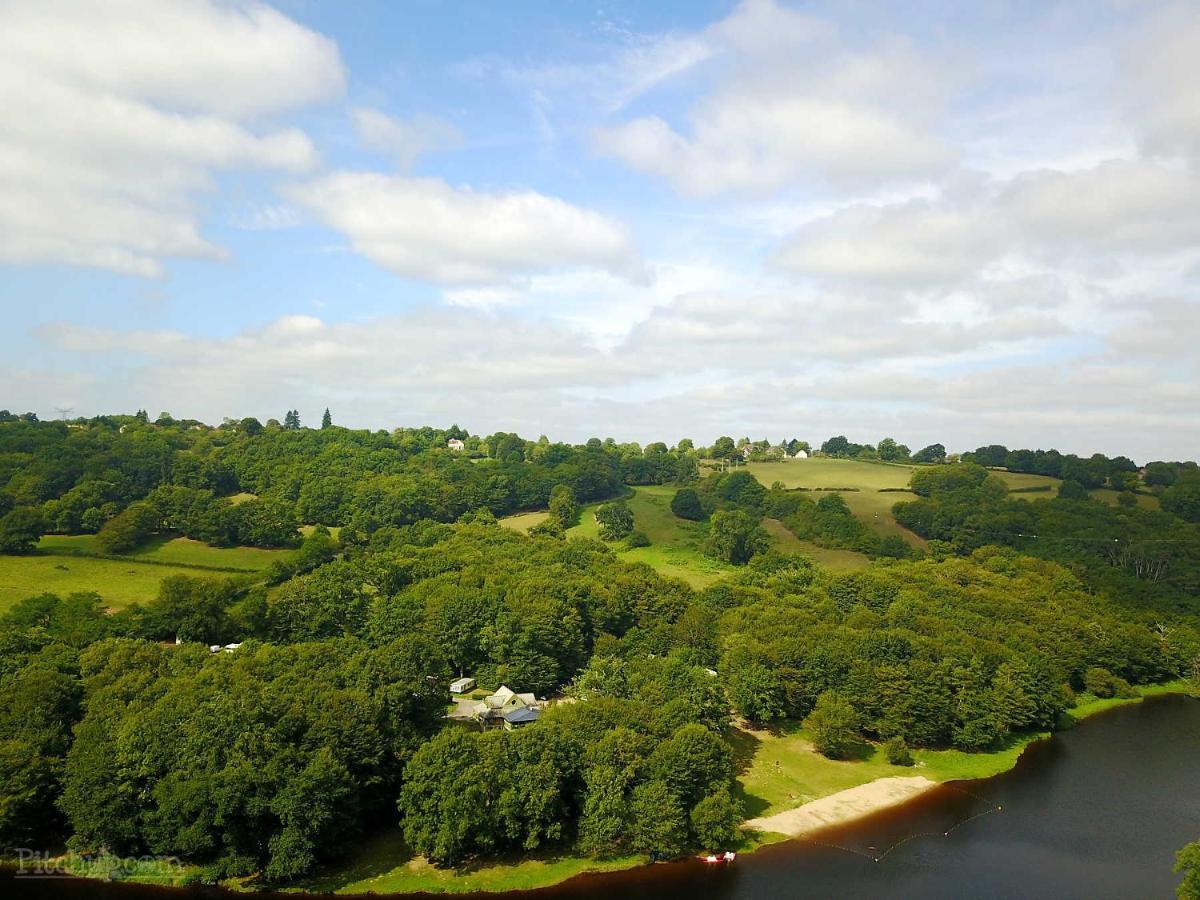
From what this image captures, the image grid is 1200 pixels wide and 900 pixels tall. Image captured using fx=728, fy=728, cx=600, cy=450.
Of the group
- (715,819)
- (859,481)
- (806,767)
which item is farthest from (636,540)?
(715,819)

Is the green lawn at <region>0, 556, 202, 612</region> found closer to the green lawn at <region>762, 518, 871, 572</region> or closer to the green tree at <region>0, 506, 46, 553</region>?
the green tree at <region>0, 506, 46, 553</region>

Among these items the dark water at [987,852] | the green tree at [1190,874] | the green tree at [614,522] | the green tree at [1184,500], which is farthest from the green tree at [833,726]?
the green tree at [1184,500]

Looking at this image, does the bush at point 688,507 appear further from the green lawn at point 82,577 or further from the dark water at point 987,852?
the green lawn at point 82,577

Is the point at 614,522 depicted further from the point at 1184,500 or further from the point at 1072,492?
the point at 1184,500

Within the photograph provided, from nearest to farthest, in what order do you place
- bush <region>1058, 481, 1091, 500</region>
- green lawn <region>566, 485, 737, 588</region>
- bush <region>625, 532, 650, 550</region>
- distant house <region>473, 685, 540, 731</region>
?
distant house <region>473, 685, 540, 731</region>
green lawn <region>566, 485, 737, 588</region>
bush <region>625, 532, 650, 550</region>
bush <region>1058, 481, 1091, 500</region>

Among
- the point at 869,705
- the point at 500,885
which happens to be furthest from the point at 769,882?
the point at 869,705

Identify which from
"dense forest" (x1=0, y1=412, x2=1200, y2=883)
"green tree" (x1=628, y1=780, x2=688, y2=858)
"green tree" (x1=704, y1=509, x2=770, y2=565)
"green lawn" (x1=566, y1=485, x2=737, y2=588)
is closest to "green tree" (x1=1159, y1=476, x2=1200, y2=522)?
"dense forest" (x1=0, y1=412, x2=1200, y2=883)

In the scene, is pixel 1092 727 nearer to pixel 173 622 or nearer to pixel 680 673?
pixel 680 673
